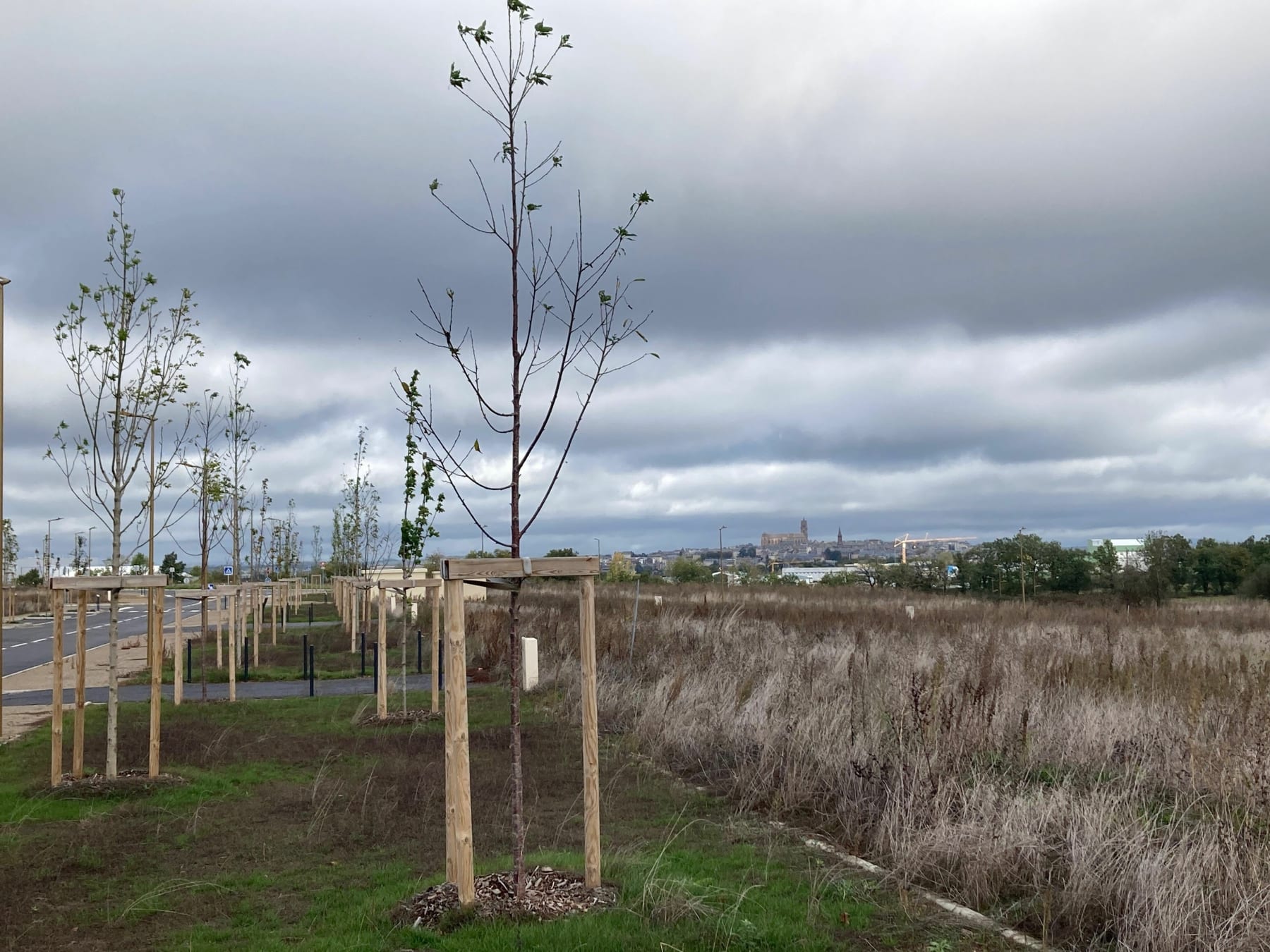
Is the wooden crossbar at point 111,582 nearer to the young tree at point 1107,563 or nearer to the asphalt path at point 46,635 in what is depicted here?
the asphalt path at point 46,635

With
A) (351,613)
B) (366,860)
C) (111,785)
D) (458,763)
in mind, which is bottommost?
(366,860)

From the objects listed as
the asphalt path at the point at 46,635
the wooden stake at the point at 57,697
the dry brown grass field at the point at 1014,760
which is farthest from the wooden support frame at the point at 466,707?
the asphalt path at the point at 46,635

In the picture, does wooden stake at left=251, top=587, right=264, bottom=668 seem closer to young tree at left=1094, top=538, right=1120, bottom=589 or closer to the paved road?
the paved road

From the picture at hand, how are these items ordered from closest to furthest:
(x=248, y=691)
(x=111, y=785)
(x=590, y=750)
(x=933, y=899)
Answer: (x=590, y=750) → (x=933, y=899) → (x=111, y=785) → (x=248, y=691)

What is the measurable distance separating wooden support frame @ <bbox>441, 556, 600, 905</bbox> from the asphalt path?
421 inches

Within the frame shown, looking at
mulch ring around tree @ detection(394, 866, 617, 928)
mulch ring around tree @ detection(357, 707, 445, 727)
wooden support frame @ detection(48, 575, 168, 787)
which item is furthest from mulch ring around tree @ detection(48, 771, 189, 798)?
mulch ring around tree @ detection(394, 866, 617, 928)

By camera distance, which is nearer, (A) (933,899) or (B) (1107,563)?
(A) (933,899)

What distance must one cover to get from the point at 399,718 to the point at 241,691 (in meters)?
5.23

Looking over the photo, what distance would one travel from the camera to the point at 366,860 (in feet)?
22.2

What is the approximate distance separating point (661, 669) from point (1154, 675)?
648 centimetres

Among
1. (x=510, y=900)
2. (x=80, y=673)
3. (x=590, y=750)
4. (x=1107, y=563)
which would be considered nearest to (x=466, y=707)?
(x=590, y=750)

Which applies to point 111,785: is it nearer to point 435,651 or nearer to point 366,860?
point 366,860

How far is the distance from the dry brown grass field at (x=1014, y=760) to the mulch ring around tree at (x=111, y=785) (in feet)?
14.9

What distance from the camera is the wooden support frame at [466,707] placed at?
5254mm
